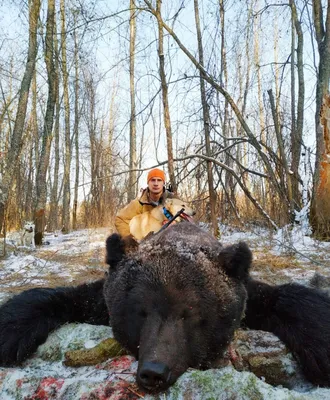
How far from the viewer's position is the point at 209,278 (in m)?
2.12

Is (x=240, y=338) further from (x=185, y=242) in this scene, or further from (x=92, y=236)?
(x=92, y=236)

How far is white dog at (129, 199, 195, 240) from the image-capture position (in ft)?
15.6

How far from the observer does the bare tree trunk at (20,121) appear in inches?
286

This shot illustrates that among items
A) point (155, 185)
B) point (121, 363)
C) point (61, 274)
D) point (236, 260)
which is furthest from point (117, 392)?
point (61, 274)

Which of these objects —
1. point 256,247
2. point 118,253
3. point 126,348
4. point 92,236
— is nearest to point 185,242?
point 118,253

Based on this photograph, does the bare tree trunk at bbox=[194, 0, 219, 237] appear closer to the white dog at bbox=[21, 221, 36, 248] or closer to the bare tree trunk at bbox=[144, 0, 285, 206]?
the bare tree trunk at bbox=[144, 0, 285, 206]

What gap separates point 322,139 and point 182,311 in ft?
21.1

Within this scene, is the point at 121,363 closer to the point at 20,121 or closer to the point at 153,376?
the point at 153,376

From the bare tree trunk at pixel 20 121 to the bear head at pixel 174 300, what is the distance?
5565 mm

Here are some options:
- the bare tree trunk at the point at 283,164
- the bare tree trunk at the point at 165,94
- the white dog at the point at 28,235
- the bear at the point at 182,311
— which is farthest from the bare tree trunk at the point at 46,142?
the bear at the point at 182,311

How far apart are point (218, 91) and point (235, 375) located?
6708 millimetres

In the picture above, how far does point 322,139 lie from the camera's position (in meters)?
7.39

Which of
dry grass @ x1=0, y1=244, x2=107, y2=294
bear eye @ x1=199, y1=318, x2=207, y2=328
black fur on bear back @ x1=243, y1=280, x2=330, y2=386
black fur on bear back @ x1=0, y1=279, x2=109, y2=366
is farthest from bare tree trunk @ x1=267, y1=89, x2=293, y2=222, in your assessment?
bear eye @ x1=199, y1=318, x2=207, y2=328

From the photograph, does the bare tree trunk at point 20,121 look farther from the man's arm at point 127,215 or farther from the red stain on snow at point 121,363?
the red stain on snow at point 121,363
